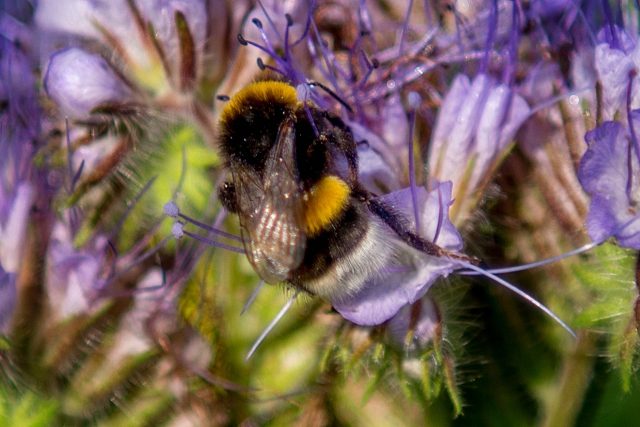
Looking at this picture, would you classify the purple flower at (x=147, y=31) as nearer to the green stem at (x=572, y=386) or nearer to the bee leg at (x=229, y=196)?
the bee leg at (x=229, y=196)

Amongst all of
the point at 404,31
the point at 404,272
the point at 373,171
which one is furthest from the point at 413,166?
the point at 404,31

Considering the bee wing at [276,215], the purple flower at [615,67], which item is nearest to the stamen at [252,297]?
the bee wing at [276,215]

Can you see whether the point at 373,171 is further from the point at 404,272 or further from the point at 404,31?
the point at 404,31

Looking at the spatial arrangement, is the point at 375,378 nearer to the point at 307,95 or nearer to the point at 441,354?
the point at 441,354

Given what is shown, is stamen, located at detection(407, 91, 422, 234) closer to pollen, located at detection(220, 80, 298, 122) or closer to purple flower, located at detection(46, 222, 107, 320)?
pollen, located at detection(220, 80, 298, 122)

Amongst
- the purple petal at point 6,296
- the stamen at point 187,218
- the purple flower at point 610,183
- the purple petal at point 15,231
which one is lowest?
the purple petal at point 6,296

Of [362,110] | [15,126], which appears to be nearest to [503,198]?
[362,110]

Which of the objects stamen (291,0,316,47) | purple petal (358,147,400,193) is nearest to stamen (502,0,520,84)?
purple petal (358,147,400,193)
